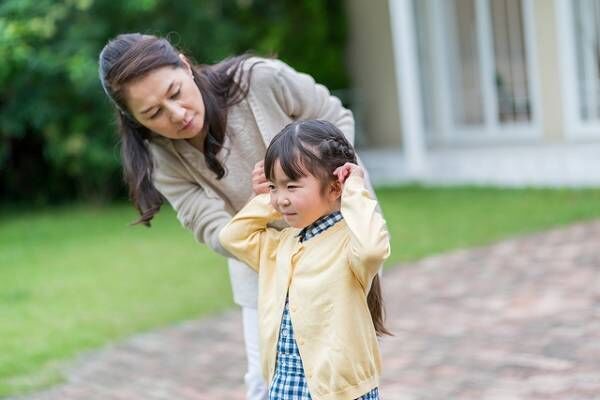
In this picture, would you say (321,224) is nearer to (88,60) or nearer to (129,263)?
(129,263)

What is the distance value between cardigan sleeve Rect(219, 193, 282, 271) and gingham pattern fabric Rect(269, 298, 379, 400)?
0.65 ft

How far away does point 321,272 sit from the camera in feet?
7.47

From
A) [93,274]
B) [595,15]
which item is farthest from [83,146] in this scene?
[595,15]

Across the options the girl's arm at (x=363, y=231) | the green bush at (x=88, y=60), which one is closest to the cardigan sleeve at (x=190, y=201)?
the girl's arm at (x=363, y=231)

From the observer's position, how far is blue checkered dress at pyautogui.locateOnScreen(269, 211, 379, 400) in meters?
2.34

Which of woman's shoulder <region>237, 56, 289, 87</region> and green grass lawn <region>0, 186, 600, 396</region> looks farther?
green grass lawn <region>0, 186, 600, 396</region>

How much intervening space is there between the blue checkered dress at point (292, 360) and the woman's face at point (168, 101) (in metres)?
0.49

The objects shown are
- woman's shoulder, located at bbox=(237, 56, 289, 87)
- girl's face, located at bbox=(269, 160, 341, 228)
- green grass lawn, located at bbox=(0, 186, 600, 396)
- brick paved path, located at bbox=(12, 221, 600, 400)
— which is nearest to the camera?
girl's face, located at bbox=(269, 160, 341, 228)

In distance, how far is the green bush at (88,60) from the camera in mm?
10922

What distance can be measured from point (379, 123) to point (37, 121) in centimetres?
498

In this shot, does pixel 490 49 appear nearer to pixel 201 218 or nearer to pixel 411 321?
pixel 411 321

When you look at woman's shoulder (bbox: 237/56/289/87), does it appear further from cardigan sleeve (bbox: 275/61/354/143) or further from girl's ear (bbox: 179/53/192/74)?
girl's ear (bbox: 179/53/192/74)

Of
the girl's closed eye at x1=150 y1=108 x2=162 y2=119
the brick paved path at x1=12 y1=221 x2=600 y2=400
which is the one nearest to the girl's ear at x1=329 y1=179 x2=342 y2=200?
the girl's closed eye at x1=150 y1=108 x2=162 y2=119

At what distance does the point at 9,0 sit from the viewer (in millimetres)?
9961
